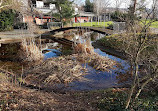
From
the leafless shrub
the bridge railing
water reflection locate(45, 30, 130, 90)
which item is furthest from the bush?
water reflection locate(45, 30, 130, 90)

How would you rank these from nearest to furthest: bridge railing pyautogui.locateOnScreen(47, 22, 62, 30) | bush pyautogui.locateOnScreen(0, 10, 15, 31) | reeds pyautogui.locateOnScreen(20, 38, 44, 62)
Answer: reeds pyautogui.locateOnScreen(20, 38, 44, 62)
bush pyautogui.locateOnScreen(0, 10, 15, 31)
bridge railing pyautogui.locateOnScreen(47, 22, 62, 30)

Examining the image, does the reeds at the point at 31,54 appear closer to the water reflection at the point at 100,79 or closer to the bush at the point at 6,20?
the water reflection at the point at 100,79

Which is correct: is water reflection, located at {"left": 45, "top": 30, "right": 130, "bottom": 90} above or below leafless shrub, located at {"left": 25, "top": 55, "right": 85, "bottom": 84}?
below

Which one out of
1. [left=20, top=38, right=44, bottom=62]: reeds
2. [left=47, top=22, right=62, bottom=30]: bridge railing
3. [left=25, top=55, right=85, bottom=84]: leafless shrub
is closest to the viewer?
[left=25, top=55, right=85, bottom=84]: leafless shrub

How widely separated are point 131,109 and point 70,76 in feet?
8.97

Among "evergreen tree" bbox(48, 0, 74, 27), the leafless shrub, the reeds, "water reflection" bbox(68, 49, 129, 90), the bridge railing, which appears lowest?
"water reflection" bbox(68, 49, 129, 90)

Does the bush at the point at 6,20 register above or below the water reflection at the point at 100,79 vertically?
above

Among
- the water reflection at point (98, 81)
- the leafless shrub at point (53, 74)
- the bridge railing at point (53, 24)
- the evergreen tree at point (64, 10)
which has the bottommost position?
the water reflection at point (98, 81)

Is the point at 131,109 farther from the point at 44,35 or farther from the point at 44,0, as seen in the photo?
the point at 44,0

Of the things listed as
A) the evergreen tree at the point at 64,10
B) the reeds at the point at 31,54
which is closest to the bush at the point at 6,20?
the evergreen tree at the point at 64,10

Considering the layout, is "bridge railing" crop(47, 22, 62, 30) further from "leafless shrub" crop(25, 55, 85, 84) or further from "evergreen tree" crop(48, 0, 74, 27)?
"leafless shrub" crop(25, 55, 85, 84)

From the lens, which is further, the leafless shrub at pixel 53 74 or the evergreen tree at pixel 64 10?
the evergreen tree at pixel 64 10

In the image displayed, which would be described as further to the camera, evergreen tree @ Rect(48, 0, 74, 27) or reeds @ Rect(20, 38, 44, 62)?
Result: evergreen tree @ Rect(48, 0, 74, 27)

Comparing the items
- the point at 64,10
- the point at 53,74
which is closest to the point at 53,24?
the point at 64,10
